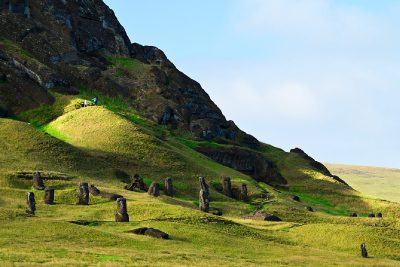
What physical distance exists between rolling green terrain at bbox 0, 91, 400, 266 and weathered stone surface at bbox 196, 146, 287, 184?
3.39 metres

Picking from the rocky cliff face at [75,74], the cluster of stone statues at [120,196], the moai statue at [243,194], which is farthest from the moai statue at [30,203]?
the rocky cliff face at [75,74]

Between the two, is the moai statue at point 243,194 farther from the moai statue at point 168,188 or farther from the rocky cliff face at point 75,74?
the rocky cliff face at point 75,74

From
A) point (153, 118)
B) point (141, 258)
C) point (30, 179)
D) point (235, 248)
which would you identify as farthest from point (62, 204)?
point (153, 118)

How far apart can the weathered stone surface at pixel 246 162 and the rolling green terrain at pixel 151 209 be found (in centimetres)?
339

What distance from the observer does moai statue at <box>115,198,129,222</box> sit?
75.9m

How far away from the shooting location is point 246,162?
562ft

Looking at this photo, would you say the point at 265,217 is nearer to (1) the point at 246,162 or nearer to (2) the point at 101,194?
(2) the point at 101,194

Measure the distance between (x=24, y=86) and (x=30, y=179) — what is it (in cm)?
6233

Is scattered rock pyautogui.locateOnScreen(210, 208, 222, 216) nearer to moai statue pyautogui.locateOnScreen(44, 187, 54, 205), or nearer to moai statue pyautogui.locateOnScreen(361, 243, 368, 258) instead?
moai statue pyautogui.locateOnScreen(44, 187, 54, 205)

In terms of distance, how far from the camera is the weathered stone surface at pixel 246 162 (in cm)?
16700

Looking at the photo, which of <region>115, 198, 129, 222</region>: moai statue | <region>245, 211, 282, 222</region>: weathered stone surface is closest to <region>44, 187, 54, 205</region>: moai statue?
<region>115, 198, 129, 222</region>: moai statue

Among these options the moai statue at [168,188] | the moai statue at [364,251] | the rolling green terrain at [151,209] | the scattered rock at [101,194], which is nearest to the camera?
the rolling green terrain at [151,209]

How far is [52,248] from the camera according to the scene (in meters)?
54.5

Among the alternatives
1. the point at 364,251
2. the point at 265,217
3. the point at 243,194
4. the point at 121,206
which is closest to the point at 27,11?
the point at 243,194
